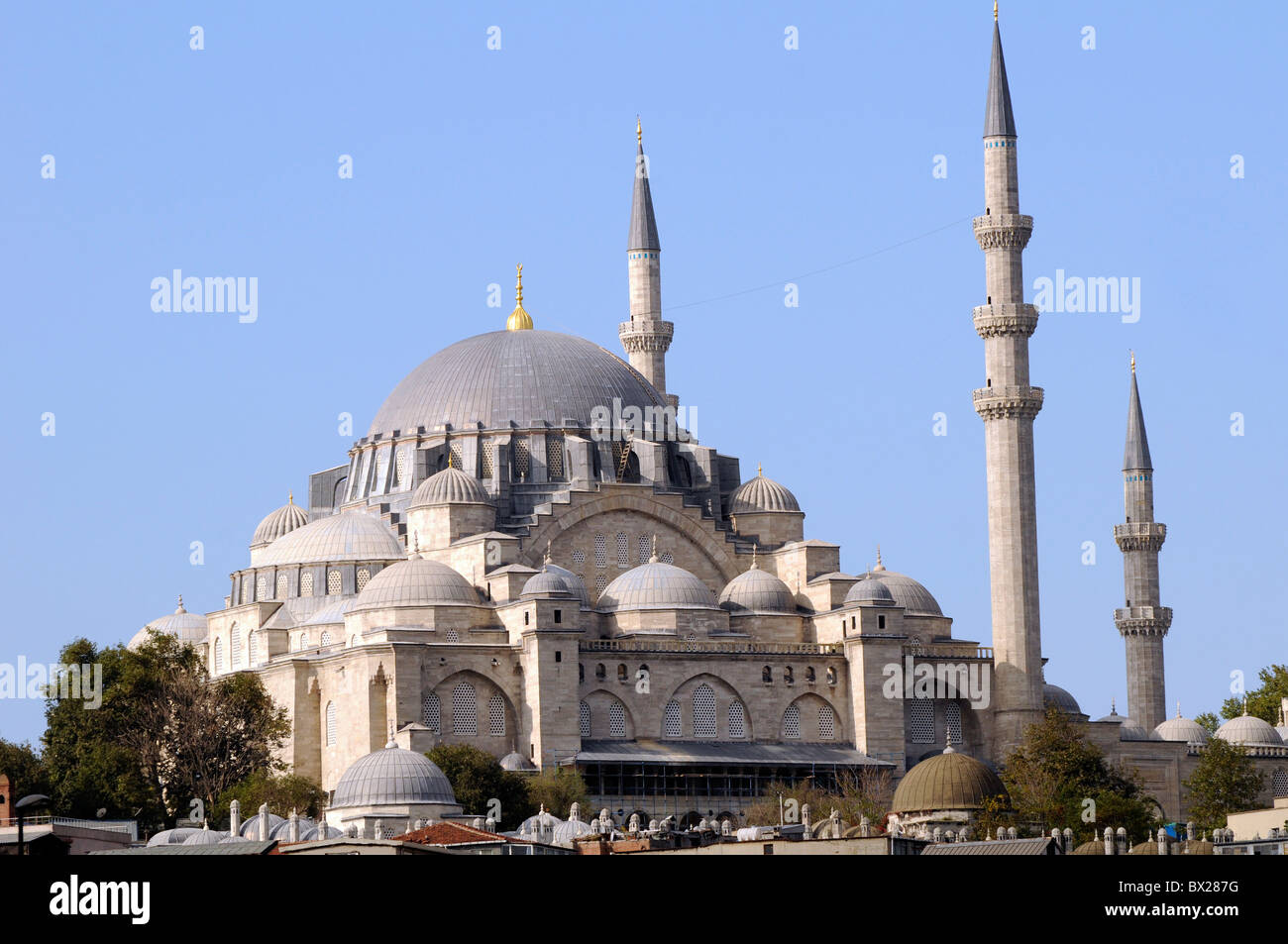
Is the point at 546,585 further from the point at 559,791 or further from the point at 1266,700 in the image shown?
the point at 1266,700

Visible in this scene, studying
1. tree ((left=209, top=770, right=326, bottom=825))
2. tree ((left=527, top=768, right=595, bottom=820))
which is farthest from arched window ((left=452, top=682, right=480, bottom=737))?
tree ((left=209, top=770, right=326, bottom=825))

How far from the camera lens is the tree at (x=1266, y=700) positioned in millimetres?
90938

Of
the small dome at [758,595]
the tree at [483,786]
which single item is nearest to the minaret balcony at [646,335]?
the small dome at [758,595]

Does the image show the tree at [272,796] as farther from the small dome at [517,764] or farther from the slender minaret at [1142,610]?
the slender minaret at [1142,610]

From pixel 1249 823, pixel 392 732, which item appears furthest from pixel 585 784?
pixel 1249 823

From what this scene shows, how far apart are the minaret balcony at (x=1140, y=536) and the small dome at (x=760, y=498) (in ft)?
37.7

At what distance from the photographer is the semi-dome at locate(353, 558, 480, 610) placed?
2689 inches

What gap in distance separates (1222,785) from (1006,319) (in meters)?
12.2

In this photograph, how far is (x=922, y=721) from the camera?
72188 mm

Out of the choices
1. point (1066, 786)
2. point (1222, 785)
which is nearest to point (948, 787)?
point (1066, 786)

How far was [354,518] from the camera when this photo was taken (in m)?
75.4

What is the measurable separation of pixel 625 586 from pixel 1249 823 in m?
15.9
